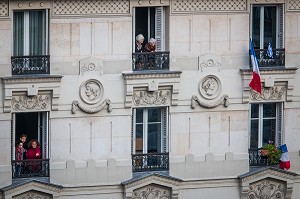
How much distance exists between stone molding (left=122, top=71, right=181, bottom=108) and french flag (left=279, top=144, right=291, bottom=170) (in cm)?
382

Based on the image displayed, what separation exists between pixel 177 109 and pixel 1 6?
6.36 m

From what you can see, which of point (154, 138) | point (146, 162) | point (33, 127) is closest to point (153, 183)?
point (146, 162)

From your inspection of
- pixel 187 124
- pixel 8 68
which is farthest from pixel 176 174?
pixel 8 68

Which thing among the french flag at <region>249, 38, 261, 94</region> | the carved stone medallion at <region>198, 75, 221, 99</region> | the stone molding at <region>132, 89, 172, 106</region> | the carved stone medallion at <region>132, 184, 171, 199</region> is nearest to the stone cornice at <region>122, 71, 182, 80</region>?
the stone molding at <region>132, 89, 172, 106</region>

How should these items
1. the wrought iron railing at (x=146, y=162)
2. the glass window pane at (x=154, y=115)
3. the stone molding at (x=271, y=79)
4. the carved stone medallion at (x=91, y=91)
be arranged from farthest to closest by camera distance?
1. the stone molding at (x=271, y=79)
2. the glass window pane at (x=154, y=115)
3. the wrought iron railing at (x=146, y=162)
4. the carved stone medallion at (x=91, y=91)

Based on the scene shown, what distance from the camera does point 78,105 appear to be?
221 feet

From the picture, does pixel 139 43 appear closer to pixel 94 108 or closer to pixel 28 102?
pixel 94 108

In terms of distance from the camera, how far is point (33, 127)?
6769 centimetres

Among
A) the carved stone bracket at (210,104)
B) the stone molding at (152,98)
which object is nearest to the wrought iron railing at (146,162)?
the stone molding at (152,98)

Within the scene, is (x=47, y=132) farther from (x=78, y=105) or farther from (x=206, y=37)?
(x=206, y=37)

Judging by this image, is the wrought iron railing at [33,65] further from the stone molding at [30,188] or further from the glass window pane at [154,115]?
the glass window pane at [154,115]

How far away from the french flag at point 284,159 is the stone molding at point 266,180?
0.16 meters

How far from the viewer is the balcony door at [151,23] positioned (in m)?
68.4

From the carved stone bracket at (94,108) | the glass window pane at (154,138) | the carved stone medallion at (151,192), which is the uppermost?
the carved stone bracket at (94,108)
